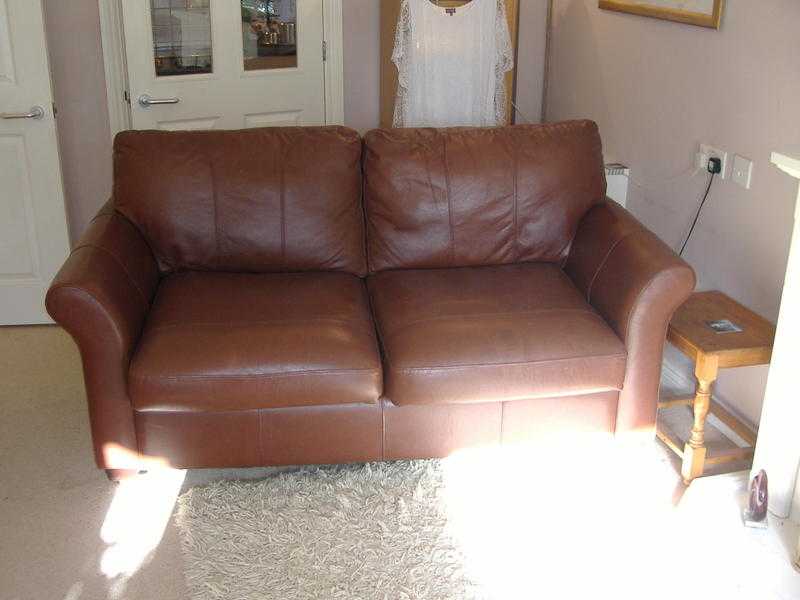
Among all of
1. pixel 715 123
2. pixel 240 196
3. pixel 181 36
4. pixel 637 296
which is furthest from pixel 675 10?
pixel 181 36

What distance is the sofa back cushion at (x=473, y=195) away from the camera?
3.06 meters

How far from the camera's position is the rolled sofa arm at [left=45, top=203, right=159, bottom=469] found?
2.44 m

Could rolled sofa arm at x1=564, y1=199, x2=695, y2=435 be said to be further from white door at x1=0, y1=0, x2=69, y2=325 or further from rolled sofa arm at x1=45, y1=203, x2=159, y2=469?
white door at x1=0, y1=0, x2=69, y2=325

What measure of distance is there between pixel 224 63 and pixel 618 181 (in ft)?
5.61

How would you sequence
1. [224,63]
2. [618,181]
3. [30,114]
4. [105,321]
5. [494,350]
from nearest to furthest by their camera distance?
1. [105,321]
2. [494,350]
3. [30,114]
4. [618,181]
5. [224,63]

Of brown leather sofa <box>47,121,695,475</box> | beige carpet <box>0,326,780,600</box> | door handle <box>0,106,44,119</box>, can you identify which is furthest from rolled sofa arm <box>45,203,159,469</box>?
door handle <box>0,106,44,119</box>

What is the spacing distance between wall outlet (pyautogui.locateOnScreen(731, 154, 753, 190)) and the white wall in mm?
23

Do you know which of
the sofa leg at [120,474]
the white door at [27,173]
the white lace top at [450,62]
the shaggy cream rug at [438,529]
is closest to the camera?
the shaggy cream rug at [438,529]

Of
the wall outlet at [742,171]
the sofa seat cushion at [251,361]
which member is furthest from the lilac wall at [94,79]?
the wall outlet at [742,171]

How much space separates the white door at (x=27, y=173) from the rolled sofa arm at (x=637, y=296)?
214 cm

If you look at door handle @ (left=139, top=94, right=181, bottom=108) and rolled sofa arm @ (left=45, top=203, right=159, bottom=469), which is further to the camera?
door handle @ (left=139, top=94, right=181, bottom=108)

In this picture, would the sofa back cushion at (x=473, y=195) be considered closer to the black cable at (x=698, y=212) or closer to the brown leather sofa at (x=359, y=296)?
the brown leather sofa at (x=359, y=296)

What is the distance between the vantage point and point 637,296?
2.62 m

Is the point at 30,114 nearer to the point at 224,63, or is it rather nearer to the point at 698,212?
the point at 224,63
